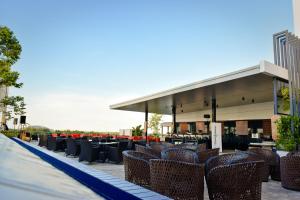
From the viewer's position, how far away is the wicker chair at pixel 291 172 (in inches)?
186

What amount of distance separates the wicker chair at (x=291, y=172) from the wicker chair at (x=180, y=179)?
281 centimetres

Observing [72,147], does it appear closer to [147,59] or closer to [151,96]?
[151,96]

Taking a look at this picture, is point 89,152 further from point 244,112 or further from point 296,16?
point 296,16

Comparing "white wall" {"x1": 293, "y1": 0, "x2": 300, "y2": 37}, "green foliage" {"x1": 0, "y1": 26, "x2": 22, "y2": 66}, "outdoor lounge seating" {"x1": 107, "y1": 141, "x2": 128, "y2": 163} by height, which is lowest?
"outdoor lounge seating" {"x1": 107, "y1": 141, "x2": 128, "y2": 163}

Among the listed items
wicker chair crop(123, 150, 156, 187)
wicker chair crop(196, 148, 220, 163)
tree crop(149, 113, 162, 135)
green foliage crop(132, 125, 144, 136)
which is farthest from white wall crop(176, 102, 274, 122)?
wicker chair crop(123, 150, 156, 187)

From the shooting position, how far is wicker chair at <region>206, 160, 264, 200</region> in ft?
9.61

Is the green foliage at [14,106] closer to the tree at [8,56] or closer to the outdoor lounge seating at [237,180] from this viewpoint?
the tree at [8,56]

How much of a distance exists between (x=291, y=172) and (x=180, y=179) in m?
3.04

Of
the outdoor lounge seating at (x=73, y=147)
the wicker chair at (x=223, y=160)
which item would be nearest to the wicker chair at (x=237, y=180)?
the wicker chair at (x=223, y=160)

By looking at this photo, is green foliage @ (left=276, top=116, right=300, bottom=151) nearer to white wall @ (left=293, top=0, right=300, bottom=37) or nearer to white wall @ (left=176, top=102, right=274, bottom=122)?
white wall @ (left=176, top=102, right=274, bottom=122)

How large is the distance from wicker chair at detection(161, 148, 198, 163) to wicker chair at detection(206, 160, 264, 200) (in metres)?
1.05

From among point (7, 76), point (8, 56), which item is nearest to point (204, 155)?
point (7, 76)

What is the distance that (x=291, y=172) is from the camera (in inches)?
188

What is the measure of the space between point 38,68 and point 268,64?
45.6ft
